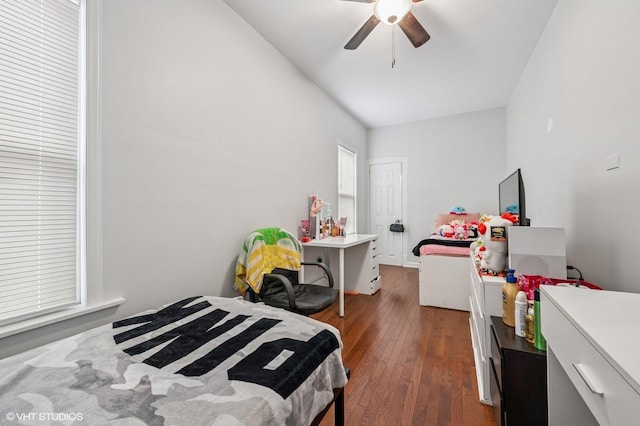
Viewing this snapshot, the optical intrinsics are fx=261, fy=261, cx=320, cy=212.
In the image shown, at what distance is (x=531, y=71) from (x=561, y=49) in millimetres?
927

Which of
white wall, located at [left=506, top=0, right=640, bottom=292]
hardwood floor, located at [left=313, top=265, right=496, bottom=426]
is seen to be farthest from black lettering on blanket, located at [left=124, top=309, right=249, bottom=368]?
white wall, located at [left=506, top=0, right=640, bottom=292]

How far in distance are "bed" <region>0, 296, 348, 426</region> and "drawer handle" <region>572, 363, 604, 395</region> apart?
739mm

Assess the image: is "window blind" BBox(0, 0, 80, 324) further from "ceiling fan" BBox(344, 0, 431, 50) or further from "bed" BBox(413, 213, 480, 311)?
"bed" BBox(413, 213, 480, 311)

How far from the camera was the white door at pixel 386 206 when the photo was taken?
525 cm

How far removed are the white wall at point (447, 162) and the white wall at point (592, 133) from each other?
2.04m

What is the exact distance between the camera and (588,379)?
589 millimetres

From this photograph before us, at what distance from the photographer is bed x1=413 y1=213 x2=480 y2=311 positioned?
2951 mm

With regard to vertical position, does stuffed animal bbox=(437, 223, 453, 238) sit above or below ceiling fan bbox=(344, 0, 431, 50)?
below

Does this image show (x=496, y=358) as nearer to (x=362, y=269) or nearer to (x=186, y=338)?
(x=186, y=338)

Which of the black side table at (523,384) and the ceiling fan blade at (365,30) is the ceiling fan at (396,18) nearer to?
the ceiling fan blade at (365,30)

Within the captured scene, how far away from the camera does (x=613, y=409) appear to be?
503mm

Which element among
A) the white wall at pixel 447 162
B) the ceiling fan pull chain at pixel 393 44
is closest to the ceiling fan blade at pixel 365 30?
the ceiling fan pull chain at pixel 393 44

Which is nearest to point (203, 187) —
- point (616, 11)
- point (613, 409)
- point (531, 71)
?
point (613, 409)

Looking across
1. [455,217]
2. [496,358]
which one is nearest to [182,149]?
[496,358]
